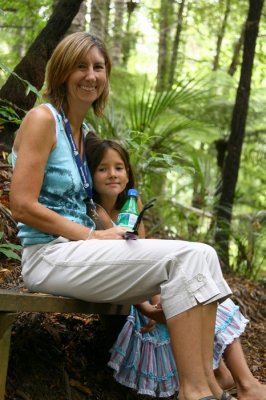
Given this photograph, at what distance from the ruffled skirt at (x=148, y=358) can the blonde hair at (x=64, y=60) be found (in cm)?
122

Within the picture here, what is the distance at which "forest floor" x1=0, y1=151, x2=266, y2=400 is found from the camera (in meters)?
2.96

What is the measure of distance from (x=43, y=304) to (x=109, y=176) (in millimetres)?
921

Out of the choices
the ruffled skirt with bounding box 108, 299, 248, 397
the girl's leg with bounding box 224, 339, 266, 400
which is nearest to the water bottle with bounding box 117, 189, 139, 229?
the ruffled skirt with bounding box 108, 299, 248, 397

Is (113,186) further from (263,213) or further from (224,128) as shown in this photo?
(224,128)

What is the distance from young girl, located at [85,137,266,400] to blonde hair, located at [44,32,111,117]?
1.26ft

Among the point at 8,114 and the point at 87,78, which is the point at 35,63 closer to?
the point at 8,114

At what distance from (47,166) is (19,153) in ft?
0.64

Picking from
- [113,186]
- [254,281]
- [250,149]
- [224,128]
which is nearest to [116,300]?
[113,186]

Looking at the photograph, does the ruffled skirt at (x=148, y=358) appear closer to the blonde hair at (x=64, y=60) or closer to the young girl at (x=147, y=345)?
the young girl at (x=147, y=345)

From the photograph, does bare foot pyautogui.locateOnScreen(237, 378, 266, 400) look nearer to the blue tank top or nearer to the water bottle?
the water bottle

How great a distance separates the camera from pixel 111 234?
2744 mm

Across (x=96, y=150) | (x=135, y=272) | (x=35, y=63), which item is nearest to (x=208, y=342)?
(x=135, y=272)

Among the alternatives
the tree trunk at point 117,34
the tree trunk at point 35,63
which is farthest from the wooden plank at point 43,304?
the tree trunk at point 117,34

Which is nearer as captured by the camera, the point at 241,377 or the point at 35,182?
the point at 35,182
